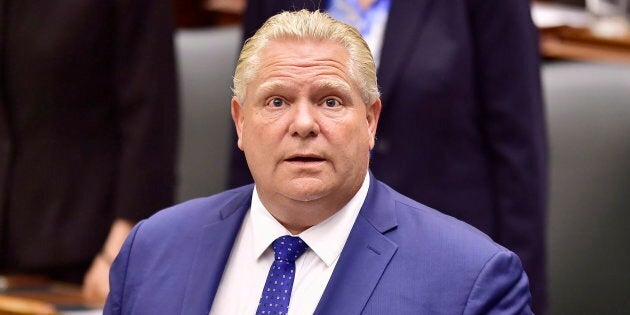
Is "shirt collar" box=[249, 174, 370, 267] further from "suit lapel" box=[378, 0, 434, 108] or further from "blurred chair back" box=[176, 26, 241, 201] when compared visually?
"blurred chair back" box=[176, 26, 241, 201]

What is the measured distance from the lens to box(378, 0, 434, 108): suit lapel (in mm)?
2355

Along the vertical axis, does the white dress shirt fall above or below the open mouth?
below

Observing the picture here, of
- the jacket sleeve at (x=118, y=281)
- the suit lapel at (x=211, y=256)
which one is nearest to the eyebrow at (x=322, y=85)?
the suit lapel at (x=211, y=256)

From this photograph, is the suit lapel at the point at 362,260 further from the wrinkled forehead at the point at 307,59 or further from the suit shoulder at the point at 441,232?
the wrinkled forehead at the point at 307,59

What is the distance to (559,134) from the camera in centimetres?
328

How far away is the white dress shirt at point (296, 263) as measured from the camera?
177 cm

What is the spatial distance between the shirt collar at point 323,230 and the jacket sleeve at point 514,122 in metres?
0.62

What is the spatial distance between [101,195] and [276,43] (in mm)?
981

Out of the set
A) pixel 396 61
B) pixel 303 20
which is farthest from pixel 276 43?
pixel 396 61

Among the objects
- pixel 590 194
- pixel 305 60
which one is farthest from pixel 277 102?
pixel 590 194

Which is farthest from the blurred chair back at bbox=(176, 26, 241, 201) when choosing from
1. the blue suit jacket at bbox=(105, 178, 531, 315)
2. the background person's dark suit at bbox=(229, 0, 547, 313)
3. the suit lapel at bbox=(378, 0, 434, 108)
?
the blue suit jacket at bbox=(105, 178, 531, 315)

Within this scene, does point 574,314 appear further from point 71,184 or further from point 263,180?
point 263,180

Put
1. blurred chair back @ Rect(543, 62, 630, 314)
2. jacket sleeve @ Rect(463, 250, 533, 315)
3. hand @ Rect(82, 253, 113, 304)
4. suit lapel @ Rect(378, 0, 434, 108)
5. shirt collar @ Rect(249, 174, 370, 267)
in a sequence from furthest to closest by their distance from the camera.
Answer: blurred chair back @ Rect(543, 62, 630, 314) < hand @ Rect(82, 253, 113, 304) < suit lapel @ Rect(378, 0, 434, 108) < shirt collar @ Rect(249, 174, 370, 267) < jacket sleeve @ Rect(463, 250, 533, 315)

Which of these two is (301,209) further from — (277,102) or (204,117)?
(204,117)
